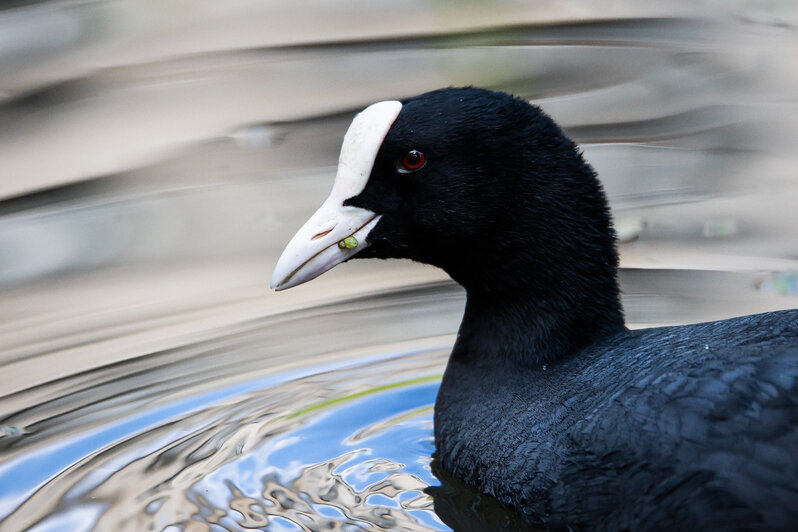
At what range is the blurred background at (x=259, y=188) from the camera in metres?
4.54

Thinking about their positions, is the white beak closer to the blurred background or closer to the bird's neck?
the bird's neck

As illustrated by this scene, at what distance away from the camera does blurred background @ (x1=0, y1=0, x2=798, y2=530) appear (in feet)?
14.9

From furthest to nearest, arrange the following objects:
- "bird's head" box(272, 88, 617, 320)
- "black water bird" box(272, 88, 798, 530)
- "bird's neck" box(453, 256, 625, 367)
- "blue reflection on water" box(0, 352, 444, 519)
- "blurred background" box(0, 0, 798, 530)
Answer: "blurred background" box(0, 0, 798, 530) → "blue reflection on water" box(0, 352, 444, 519) → "bird's neck" box(453, 256, 625, 367) → "bird's head" box(272, 88, 617, 320) → "black water bird" box(272, 88, 798, 530)

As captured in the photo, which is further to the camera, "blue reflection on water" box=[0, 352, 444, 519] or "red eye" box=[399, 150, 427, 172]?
"blue reflection on water" box=[0, 352, 444, 519]

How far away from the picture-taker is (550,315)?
378 cm

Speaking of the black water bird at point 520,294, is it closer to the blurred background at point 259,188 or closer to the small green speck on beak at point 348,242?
the small green speck on beak at point 348,242

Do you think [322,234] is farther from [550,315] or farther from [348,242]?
[550,315]

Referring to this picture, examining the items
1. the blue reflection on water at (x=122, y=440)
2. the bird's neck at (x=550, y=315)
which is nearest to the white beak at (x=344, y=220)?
the bird's neck at (x=550, y=315)

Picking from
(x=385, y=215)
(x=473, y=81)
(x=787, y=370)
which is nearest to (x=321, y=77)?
(x=473, y=81)

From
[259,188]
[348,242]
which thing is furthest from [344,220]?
[259,188]

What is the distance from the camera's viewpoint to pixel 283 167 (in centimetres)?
631

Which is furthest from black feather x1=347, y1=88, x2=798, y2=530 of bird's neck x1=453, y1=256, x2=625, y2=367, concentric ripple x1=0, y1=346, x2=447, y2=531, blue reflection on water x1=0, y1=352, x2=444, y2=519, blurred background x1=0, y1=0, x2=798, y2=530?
blue reflection on water x1=0, y1=352, x2=444, y2=519

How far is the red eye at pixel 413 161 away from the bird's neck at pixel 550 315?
390 mm

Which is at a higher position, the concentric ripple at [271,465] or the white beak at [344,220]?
the white beak at [344,220]
